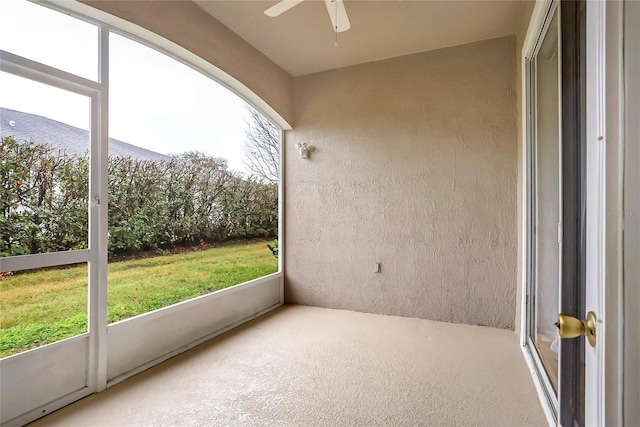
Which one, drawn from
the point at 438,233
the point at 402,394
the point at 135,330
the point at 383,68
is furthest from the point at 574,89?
the point at 135,330

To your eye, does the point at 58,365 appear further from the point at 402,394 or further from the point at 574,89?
the point at 574,89

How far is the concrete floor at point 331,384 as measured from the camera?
5.67 ft

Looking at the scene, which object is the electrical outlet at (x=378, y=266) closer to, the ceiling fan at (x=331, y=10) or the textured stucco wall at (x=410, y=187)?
the textured stucco wall at (x=410, y=187)

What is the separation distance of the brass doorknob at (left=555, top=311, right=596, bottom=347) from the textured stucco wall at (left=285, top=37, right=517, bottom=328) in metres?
2.64

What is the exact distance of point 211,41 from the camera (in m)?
2.72

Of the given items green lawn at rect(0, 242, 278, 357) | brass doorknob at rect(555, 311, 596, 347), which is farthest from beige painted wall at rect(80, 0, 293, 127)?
brass doorknob at rect(555, 311, 596, 347)

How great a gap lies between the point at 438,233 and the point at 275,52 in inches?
103

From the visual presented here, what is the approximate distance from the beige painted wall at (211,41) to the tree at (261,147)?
264mm

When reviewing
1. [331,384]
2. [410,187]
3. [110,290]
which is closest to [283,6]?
[410,187]

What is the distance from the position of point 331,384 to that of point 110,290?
166 centimetres

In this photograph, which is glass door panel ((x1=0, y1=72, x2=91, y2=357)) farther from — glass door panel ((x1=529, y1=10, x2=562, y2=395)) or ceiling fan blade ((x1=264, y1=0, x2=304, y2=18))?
glass door panel ((x1=529, y1=10, x2=562, y2=395))

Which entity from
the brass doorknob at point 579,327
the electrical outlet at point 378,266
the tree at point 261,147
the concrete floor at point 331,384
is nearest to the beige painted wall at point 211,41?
the tree at point 261,147

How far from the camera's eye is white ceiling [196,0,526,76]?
2545mm

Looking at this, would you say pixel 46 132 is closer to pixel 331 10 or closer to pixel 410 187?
pixel 331 10
